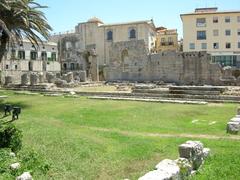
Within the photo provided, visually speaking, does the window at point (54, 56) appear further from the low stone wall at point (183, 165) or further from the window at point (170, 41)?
the low stone wall at point (183, 165)

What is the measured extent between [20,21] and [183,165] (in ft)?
54.8

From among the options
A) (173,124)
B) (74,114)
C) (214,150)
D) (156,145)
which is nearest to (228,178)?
Result: (214,150)

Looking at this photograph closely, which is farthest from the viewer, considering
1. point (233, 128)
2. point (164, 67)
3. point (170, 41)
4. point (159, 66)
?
point (170, 41)

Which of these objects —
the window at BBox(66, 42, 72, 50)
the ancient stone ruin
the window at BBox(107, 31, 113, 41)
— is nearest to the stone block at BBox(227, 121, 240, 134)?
the ancient stone ruin

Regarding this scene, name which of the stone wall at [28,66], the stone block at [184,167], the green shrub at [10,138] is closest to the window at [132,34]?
the stone wall at [28,66]

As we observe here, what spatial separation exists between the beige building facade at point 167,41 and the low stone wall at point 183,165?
187ft

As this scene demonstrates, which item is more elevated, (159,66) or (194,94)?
(159,66)

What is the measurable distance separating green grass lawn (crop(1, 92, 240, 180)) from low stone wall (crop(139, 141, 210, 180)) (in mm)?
226

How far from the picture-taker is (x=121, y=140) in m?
11.8

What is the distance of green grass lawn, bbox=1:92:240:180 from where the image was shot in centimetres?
861

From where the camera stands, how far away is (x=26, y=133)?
41.1 ft

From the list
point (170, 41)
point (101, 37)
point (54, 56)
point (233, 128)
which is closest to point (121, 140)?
point (233, 128)

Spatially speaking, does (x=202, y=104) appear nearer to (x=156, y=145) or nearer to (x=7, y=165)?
(x=156, y=145)

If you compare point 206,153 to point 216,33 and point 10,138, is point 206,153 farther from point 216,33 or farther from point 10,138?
point 216,33
